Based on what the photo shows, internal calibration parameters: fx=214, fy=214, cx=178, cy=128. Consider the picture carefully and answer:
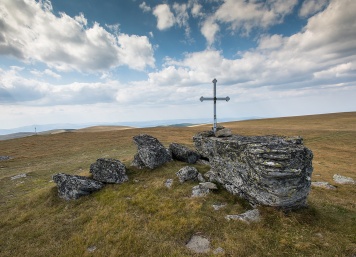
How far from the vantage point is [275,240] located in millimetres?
12555

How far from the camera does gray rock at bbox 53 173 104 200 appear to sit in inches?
800

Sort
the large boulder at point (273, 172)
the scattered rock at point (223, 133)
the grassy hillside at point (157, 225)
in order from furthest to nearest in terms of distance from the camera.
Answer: the scattered rock at point (223, 133) < the large boulder at point (273, 172) < the grassy hillside at point (157, 225)

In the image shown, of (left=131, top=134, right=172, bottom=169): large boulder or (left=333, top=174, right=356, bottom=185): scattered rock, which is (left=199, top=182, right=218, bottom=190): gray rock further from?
(left=333, top=174, right=356, bottom=185): scattered rock

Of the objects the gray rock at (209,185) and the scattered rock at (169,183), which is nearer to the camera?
the gray rock at (209,185)

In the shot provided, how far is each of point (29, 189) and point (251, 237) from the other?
2943 centimetres

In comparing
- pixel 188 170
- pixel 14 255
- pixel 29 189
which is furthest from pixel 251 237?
pixel 29 189

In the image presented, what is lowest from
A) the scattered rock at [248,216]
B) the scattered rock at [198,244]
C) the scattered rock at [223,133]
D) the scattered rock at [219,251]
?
the scattered rock at [198,244]

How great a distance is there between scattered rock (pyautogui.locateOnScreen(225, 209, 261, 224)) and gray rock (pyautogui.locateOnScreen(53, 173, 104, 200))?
44.0 feet

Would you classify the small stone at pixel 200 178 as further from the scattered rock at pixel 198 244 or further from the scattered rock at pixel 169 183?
the scattered rock at pixel 198 244

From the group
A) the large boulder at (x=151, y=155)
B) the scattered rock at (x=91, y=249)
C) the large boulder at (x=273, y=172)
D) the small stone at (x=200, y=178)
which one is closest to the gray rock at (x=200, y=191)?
the small stone at (x=200, y=178)

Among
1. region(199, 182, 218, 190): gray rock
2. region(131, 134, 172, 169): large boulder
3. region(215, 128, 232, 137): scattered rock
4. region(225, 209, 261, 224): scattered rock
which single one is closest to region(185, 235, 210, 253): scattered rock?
region(225, 209, 261, 224): scattered rock

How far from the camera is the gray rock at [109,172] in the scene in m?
22.1

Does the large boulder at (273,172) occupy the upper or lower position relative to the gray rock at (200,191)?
upper

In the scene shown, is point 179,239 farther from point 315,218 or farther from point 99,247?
point 315,218
